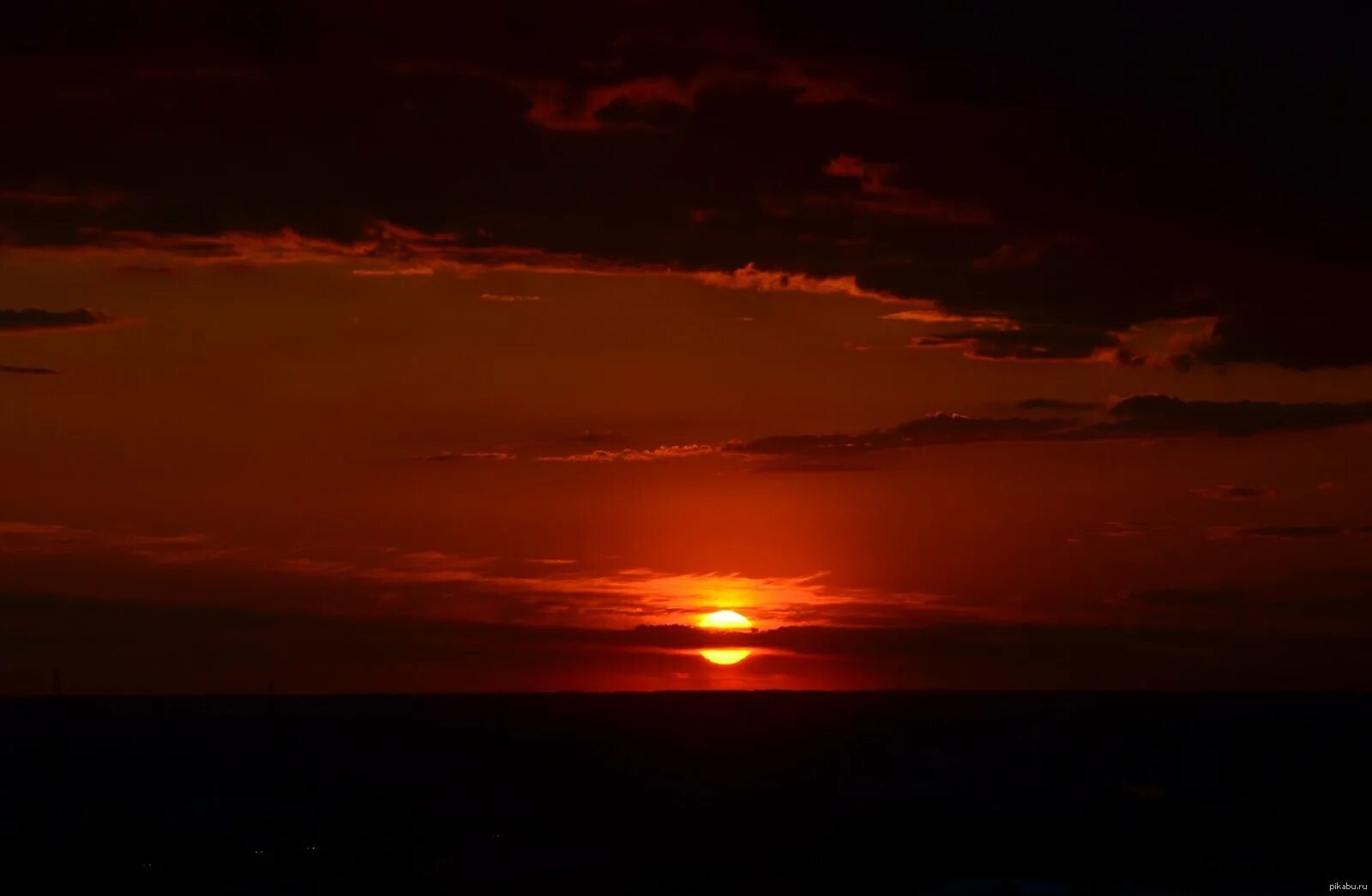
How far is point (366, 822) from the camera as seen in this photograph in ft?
200

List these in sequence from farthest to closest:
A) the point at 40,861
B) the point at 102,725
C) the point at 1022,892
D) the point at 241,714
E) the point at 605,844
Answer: the point at 241,714 → the point at 102,725 → the point at 605,844 → the point at 40,861 → the point at 1022,892

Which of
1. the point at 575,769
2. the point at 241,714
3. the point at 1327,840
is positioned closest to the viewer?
the point at 1327,840

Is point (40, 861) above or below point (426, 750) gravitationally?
below

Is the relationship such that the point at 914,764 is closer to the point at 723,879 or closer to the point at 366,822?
the point at 366,822

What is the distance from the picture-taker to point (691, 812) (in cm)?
6588

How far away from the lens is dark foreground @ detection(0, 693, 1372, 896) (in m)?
46.7

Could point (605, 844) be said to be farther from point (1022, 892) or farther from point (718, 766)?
point (718, 766)

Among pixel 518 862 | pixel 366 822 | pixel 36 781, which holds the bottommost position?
pixel 518 862

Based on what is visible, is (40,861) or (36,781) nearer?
(40,861)

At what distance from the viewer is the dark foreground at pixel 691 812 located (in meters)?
46.7

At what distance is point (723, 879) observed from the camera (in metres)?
45.1

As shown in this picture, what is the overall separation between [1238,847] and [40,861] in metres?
36.6

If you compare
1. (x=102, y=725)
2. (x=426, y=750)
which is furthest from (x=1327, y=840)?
(x=102, y=725)

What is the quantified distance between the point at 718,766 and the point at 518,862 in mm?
45257
